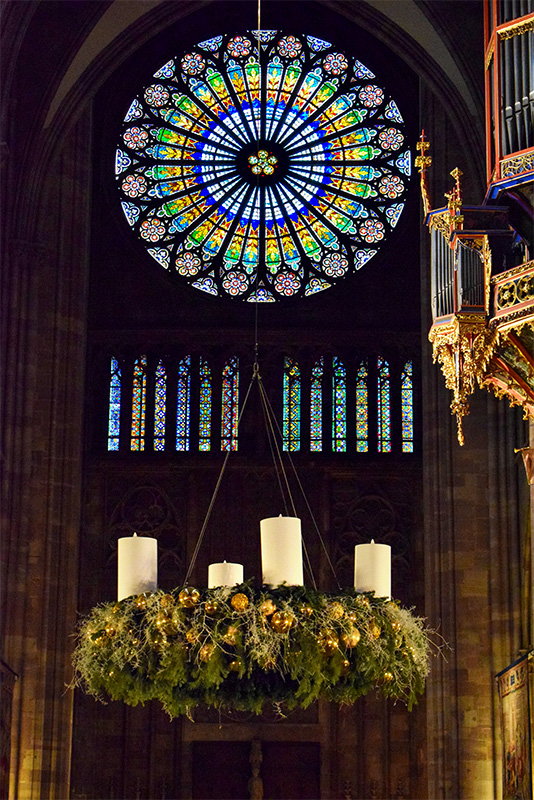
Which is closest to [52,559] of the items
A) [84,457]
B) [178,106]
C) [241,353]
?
[84,457]

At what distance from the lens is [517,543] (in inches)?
723

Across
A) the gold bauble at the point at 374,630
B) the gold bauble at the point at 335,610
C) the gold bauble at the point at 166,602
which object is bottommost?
the gold bauble at the point at 374,630

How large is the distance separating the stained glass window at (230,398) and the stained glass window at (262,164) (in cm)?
123

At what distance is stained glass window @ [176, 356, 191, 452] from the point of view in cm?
2123

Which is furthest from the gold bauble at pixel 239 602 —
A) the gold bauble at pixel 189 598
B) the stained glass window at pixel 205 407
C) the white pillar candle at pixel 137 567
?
the stained glass window at pixel 205 407

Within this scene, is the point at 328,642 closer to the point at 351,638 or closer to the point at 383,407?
the point at 351,638

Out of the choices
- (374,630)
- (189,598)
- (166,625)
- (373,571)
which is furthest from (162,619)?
(373,571)

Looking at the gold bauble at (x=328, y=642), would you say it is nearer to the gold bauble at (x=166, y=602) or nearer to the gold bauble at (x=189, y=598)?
the gold bauble at (x=189, y=598)

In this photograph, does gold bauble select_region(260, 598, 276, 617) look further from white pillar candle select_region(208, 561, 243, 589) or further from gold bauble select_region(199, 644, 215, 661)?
white pillar candle select_region(208, 561, 243, 589)

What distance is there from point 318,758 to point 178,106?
33.2ft

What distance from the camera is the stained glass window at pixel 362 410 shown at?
2122 cm

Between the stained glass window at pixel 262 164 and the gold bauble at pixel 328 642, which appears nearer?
the gold bauble at pixel 328 642

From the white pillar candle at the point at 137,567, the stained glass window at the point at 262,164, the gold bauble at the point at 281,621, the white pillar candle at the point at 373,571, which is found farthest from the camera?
the stained glass window at the point at 262,164

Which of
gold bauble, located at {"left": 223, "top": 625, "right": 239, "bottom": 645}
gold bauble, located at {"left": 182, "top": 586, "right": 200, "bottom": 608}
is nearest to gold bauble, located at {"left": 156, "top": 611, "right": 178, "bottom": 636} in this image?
gold bauble, located at {"left": 182, "top": 586, "right": 200, "bottom": 608}
